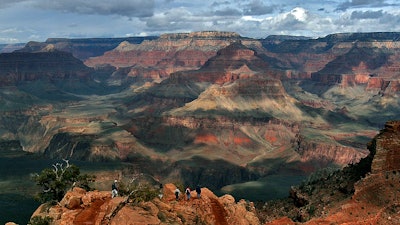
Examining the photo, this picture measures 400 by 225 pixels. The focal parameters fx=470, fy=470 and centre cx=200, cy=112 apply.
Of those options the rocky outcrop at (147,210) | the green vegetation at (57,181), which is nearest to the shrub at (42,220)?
the rocky outcrop at (147,210)

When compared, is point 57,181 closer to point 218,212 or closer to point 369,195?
point 218,212

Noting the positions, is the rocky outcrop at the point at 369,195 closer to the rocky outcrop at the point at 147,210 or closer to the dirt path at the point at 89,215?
the rocky outcrop at the point at 147,210

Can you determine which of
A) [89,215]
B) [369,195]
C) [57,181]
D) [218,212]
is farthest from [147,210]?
[369,195]

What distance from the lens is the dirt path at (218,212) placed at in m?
47.8

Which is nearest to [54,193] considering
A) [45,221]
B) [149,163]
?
[45,221]

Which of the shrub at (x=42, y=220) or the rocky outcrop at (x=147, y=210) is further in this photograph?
the shrub at (x=42, y=220)

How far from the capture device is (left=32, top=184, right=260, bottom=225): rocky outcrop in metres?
38.7

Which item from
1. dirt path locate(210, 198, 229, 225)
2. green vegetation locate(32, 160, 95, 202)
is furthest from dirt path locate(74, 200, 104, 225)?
green vegetation locate(32, 160, 95, 202)

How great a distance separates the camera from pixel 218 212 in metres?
49.3

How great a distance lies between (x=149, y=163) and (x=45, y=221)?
142 m

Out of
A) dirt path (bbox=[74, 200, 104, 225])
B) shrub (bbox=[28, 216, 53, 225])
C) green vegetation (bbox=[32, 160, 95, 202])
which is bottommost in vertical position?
green vegetation (bbox=[32, 160, 95, 202])

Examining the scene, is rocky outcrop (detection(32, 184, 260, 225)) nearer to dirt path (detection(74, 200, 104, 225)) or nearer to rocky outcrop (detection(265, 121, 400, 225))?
dirt path (detection(74, 200, 104, 225))

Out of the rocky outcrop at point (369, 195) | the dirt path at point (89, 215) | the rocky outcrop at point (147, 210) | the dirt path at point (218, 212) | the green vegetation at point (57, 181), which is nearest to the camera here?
the rocky outcrop at point (147, 210)

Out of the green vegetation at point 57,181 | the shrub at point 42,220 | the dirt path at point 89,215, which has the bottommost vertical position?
the green vegetation at point 57,181
